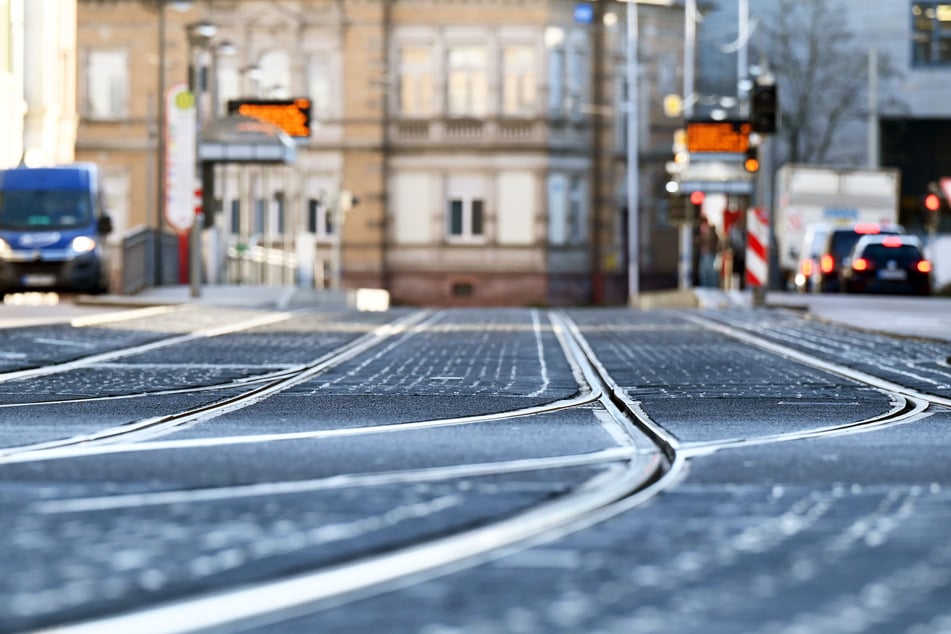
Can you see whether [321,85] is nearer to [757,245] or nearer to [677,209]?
[677,209]

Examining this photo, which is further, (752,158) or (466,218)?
(466,218)

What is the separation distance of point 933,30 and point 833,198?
2203 cm

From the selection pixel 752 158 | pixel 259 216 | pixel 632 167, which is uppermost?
pixel 632 167

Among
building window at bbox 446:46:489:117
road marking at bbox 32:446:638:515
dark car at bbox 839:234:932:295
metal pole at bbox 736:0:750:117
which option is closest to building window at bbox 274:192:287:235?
building window at bbox 446:46:489:117

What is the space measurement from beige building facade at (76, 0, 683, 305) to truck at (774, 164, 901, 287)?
9.23 m

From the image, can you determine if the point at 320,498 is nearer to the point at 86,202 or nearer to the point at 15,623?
the point at 15,623

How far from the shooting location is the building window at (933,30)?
8069 centimetres

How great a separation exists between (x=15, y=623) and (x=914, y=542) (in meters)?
2.52

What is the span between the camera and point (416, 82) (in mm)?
69188

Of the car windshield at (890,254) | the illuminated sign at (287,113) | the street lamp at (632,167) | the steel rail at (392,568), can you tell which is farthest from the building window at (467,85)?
the steel rail at (392,568)

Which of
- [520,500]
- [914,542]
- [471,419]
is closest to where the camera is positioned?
[914,542]

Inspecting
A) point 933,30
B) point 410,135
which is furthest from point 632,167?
point 933,30

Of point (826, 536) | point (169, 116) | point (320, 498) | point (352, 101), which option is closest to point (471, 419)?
point (320, 498)

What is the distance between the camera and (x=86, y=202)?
43.0 metres
